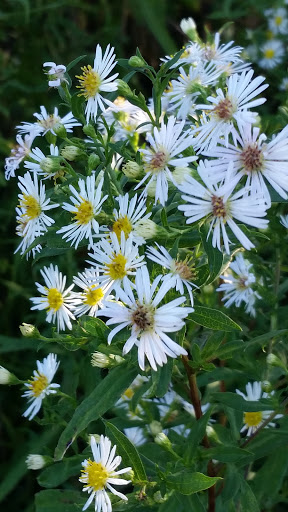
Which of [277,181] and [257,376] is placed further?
[257,376]

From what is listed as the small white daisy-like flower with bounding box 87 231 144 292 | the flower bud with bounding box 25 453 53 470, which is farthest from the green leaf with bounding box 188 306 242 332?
the flower bud with bounding box 25 453 53 470

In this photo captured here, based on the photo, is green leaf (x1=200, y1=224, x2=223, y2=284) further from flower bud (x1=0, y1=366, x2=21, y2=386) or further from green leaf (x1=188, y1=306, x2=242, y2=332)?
flower bud (x1=0, y1=366, x2=21, y2=386)

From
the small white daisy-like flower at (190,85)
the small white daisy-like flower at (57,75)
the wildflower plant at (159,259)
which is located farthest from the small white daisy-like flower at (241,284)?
the small white daisy-like flower at (57,75)

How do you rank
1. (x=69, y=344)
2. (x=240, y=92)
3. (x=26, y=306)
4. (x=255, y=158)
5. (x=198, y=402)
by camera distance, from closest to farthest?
1. (x=255, y=158)
2. (x=240, y=92)
3. (x=69, y=344)
4. (x=198, y=402)
5. (x=26, y=306)

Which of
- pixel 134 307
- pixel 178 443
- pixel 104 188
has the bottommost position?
pixel 178 443

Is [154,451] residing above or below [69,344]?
below

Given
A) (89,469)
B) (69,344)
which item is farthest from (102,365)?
(89,469)

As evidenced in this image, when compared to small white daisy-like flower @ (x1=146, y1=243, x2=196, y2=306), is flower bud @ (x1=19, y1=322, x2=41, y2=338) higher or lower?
lower

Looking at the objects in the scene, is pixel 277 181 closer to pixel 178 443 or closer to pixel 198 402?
pixel 198 402
